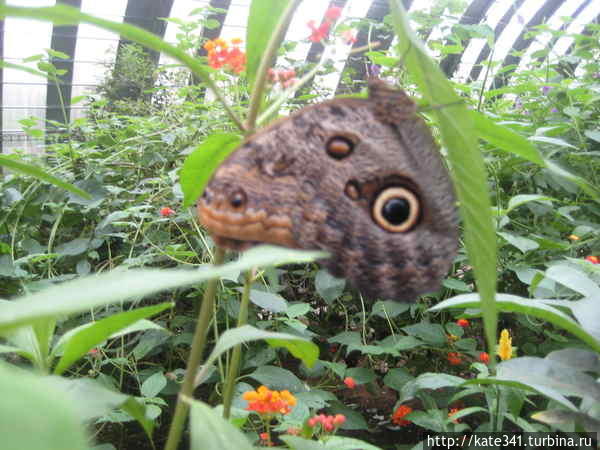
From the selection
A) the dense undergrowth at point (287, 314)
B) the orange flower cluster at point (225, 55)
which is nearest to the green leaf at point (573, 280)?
the dense undergrowth at point (287, 314)

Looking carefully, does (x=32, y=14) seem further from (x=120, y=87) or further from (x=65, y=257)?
(x=120, y=87)

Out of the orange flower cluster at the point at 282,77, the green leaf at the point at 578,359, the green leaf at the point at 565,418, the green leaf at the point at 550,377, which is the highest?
the orange flower cluster at the point at 282,77

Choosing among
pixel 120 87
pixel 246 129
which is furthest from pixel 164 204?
pixel 120 87

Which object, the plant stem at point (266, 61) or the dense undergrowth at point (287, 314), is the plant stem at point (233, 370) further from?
the plant stem at point (266, 61)

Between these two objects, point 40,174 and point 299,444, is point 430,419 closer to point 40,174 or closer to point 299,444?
point 299,444

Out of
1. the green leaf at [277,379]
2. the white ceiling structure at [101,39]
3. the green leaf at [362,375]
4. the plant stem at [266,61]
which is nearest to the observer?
the plant stem at [266,61]

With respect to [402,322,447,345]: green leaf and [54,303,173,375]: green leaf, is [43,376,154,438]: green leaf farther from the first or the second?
[402,322,447,345]: green leaf
